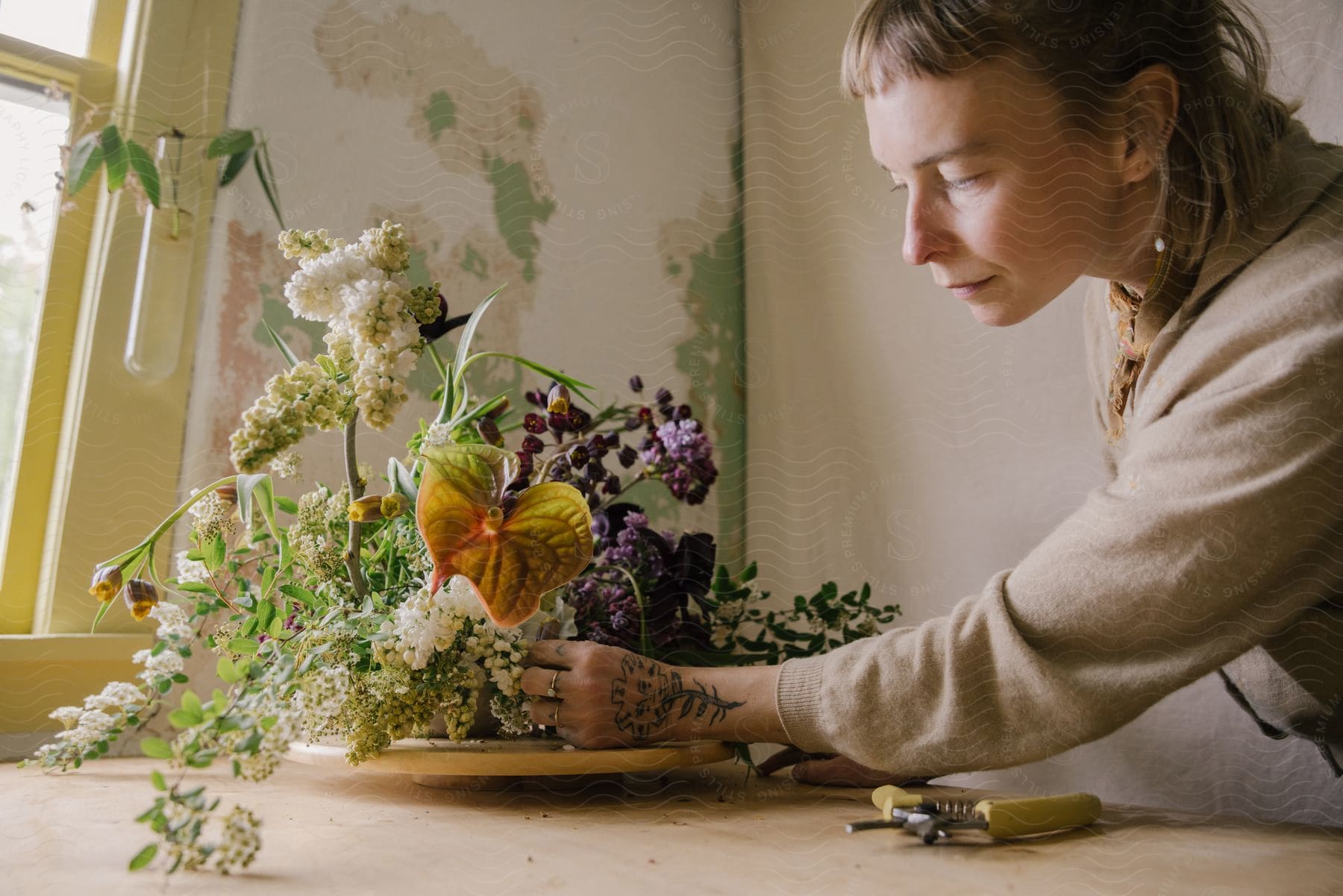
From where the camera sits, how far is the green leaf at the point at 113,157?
2.27 feet

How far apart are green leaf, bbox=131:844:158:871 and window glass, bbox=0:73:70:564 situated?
1.21 ft

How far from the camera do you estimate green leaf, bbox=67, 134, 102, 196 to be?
675mm

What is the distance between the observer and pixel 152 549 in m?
0.61

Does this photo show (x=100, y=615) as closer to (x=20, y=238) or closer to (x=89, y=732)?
(x=89, y=732)

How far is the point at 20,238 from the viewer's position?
25.5 inches

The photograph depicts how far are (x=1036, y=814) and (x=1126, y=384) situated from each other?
0.31m

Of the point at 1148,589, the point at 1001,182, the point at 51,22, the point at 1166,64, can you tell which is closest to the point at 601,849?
the point at 1148,589

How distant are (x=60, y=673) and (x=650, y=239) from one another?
606mm

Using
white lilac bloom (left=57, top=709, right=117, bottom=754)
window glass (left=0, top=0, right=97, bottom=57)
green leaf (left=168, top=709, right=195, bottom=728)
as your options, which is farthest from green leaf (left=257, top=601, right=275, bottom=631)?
window glass (left=0, top=0, right=97, bottom=57)

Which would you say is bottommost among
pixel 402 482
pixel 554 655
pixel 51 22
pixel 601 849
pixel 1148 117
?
pixel 601 849

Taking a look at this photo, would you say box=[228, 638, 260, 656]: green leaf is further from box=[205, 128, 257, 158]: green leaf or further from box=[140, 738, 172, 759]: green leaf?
box=[205, 128, 257, 158]: green leaf

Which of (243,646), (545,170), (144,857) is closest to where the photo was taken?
(144,857)

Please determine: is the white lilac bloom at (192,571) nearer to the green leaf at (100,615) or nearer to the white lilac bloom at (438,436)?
the green leaf at (100,615)

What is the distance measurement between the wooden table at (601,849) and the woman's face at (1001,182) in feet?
1.18
